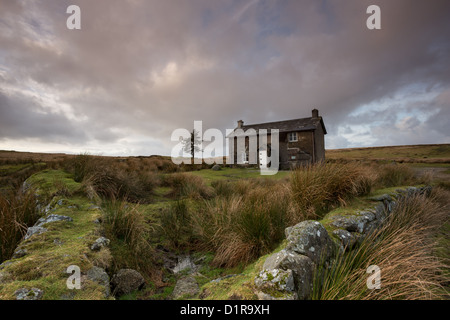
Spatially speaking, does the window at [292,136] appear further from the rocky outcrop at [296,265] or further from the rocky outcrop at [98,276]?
the rocky outcrop at [98,276]

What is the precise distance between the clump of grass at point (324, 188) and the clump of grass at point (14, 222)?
16.3 feet

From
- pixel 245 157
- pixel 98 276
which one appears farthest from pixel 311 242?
pixel 245 157

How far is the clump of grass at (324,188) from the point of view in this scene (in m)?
4.38

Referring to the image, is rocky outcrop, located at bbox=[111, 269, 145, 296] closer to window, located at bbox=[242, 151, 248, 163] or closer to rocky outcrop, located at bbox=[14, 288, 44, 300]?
rocky outcrop, located at bbox=[14, 288, 44, 300]

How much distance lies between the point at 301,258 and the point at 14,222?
4292 millimetres

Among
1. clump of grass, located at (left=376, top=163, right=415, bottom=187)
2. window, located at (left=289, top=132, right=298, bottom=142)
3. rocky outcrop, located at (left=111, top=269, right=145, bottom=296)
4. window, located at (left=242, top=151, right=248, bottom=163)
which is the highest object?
window, located at (left=289, top=132, right=298, bottom=142)

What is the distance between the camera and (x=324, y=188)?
452 centimetres

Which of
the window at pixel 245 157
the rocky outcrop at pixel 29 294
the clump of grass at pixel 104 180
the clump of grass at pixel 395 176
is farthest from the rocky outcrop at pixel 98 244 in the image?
the window at pixel 245 157

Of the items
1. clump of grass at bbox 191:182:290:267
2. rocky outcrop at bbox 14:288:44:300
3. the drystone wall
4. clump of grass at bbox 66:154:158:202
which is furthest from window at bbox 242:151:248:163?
rocky outcrop at bbox 14:288:44:300

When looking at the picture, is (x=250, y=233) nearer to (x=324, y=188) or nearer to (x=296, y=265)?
(x=296, y=265)

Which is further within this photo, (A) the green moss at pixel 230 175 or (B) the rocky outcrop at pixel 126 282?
(A) the green moss at pixel 230 175

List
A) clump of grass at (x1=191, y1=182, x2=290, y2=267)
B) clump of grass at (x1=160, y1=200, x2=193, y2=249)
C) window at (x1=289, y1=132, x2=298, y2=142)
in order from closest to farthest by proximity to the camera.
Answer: clump of grass at (x1=191, y1=182, x2=290, y2=267), clump of grass at (x1=160, y1=200, x2=193, y2=249), window at (x1=289, y1=132, x2=298, y2=142)

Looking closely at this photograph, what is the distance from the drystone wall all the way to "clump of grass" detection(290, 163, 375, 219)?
1061 mm

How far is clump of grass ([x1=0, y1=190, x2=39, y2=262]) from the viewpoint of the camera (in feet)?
9.11
